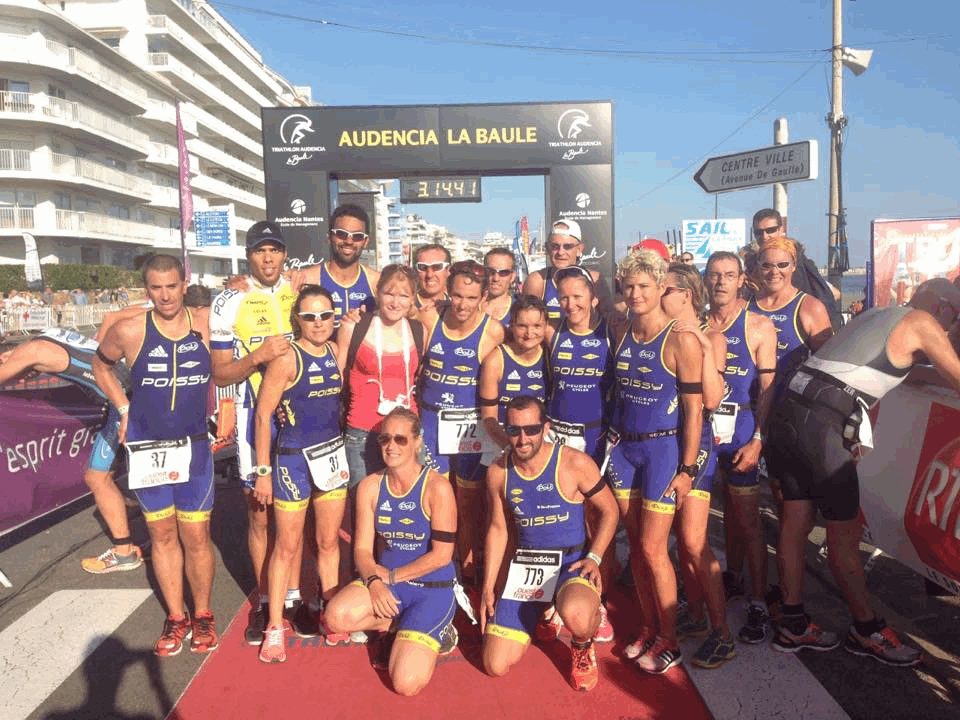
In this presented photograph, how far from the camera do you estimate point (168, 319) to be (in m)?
3.98

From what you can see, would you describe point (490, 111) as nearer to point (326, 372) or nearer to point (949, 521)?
point (326, 372)

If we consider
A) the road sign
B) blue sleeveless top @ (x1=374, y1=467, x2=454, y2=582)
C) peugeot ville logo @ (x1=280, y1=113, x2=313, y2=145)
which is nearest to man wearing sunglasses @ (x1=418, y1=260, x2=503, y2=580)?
blue sleeveless top @ (x1=374, y1=467, x2=454, y2=582)

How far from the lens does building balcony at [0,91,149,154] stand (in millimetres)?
37219

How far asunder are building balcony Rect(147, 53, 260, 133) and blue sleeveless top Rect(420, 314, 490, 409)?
186ft

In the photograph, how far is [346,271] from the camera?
188 inches

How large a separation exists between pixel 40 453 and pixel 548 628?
14.2 ft

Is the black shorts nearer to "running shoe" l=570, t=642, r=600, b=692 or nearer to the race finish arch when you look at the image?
"running shoe" l=570, t=642, r=600, b=692

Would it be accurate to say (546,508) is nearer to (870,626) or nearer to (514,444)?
(514,444)

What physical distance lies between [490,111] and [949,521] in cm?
916

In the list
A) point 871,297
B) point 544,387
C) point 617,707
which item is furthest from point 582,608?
point 871,297

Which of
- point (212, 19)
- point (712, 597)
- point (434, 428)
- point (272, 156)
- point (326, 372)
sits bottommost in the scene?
point (712, 597)

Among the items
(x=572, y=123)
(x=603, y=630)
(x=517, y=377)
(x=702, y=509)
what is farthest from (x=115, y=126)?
(x=702, y=509)

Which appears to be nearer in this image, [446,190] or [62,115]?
[446,190]

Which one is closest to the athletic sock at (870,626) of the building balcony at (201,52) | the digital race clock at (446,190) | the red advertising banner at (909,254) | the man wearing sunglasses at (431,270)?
the man wearing sunglasses at (431,270)
